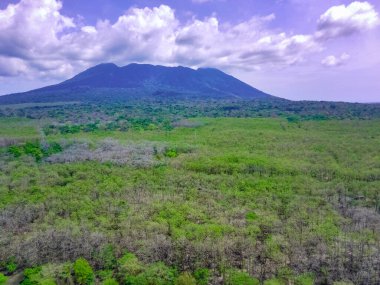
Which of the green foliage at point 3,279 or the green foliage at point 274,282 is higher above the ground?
the green foliage at point 274,282

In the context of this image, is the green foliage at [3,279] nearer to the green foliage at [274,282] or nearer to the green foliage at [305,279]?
the green foliage at [274,282]

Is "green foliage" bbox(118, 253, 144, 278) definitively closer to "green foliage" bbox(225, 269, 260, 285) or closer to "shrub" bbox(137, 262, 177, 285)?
"shrub" bbox(137, 262, 177, 285)

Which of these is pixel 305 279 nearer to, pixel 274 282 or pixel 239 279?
pixel 274 282

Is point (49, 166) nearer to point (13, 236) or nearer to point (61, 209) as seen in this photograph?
point (61, 209)

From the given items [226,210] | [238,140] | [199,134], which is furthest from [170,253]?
[199,134]

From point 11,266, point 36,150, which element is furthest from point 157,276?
point 36,150

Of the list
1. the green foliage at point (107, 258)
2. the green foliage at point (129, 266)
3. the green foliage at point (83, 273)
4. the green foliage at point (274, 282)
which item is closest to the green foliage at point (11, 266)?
the green foliage at point (83, 273)
